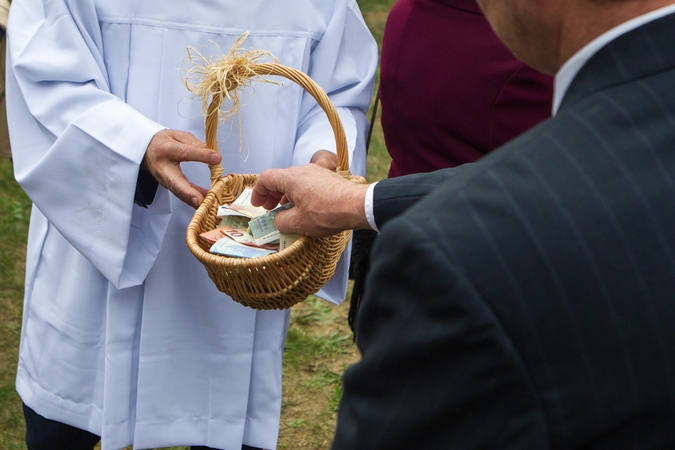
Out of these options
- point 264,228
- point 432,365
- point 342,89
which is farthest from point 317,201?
point 432,365

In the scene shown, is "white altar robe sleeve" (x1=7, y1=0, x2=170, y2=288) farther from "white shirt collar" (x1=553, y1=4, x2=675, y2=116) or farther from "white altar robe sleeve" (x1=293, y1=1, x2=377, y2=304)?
"white shirt collar" (x1=553, y1=4, x2=675, y2=116)

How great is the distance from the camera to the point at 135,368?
2164 millimetres

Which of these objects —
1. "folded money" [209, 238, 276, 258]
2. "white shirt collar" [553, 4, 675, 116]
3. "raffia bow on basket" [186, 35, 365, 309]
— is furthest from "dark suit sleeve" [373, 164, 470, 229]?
"white shirt collar" [553, 4, 675, 116]

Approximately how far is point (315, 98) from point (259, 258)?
0.44m

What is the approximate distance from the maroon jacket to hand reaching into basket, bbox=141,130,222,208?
0.65 m

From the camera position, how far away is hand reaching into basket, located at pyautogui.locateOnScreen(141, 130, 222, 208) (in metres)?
1.82

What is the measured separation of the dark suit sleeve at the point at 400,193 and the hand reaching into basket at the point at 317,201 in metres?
0.04

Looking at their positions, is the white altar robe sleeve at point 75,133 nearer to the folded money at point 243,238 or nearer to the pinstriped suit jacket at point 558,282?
the folded money at point 243,238

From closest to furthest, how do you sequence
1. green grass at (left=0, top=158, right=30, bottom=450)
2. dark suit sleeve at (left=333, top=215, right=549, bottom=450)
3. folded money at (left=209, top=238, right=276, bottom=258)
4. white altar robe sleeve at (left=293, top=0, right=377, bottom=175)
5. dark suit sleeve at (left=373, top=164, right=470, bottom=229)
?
dark suit sleeve at (left=333, top=215, right=549, bottom=450), dark suit sleeve at (left=373, top=164, right=470, bottom=229), folded money at (left=209, top=238, right=276, bottom=258), white altar robe sleeve at (left=293, top=0, right=377, bottom=175), green grass at (left=0, top=158, right=30, bottom=450)

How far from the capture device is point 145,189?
199 centimetres

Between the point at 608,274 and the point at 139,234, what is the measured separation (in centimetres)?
151

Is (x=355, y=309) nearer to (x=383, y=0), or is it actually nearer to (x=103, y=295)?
(x=103, y=295)

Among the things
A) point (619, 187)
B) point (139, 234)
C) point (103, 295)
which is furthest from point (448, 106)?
point (619, 187)

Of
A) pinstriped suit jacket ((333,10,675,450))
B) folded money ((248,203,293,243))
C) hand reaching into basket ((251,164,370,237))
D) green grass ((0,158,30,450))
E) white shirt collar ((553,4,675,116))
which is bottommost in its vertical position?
green grass ((0,158,30,450))
